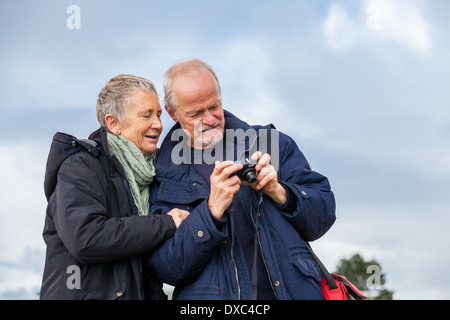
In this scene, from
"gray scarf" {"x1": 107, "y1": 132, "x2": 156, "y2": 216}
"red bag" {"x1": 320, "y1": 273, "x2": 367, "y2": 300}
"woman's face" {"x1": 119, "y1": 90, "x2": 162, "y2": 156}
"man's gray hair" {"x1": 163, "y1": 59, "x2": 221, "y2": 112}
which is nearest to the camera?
"red bag" {"x1": 320, "y1": 273, "x2": 367, "y2": 300}

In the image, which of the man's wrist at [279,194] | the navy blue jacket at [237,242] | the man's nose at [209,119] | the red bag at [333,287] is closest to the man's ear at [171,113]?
the man's nose at [209,119]

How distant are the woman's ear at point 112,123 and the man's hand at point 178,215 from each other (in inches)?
36.7

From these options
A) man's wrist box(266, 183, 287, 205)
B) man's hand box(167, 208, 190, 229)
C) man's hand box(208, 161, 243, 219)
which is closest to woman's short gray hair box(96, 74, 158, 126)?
man's hand box(167, 208, 190, 229)

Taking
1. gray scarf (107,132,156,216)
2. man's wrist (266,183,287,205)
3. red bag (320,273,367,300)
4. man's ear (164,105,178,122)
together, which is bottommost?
red bag (320,273,367,300)

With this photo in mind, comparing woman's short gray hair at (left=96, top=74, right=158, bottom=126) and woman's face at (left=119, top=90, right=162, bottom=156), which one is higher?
woman's short gray hair at (left=96, top=74, right=158, bottom=126)

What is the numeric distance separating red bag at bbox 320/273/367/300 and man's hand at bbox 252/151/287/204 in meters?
0.74

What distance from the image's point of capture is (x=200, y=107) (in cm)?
441

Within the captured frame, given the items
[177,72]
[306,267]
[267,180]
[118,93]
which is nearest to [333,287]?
[306,267]

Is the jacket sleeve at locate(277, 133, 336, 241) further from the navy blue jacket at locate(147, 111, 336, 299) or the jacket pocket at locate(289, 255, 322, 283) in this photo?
the jacket pocket at locate(289, 255, 322, 283)

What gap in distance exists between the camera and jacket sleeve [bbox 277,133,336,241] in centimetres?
398

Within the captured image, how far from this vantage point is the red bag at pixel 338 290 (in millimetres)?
3946

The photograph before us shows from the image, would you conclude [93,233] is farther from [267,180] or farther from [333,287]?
[333,287]
